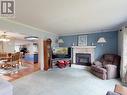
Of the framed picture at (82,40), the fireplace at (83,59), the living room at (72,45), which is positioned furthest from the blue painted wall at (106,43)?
the fireplace at (83,59)

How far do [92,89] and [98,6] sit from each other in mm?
2562

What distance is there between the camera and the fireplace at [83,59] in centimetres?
710

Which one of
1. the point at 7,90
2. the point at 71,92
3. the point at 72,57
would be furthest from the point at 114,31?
the point at 7,90

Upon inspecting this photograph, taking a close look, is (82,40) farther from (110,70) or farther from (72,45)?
(110,70)

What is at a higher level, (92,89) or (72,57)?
(72,57)

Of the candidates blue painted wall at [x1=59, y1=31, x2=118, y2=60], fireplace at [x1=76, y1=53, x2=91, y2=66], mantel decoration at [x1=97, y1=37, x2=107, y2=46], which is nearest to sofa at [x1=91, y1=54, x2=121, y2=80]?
blue painted wall at [x1=59, y1=31, x2=118, y2=60]

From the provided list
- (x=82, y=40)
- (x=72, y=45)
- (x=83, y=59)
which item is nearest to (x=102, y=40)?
(x=82, y=40)

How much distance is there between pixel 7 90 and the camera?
5.93 ft

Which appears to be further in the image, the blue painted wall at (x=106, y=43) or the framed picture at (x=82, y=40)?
the framed picture at (x=82, y=40)

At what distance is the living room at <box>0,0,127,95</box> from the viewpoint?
2.75 meters

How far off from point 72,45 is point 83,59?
1.23m

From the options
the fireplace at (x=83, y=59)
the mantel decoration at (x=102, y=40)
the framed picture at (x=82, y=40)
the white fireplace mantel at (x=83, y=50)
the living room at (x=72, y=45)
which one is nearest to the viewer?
the living room at (x=72, y=45)

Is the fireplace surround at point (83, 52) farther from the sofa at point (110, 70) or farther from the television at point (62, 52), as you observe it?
the sofa at point (110, 70)

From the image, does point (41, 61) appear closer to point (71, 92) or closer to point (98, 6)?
point (71, 92)
